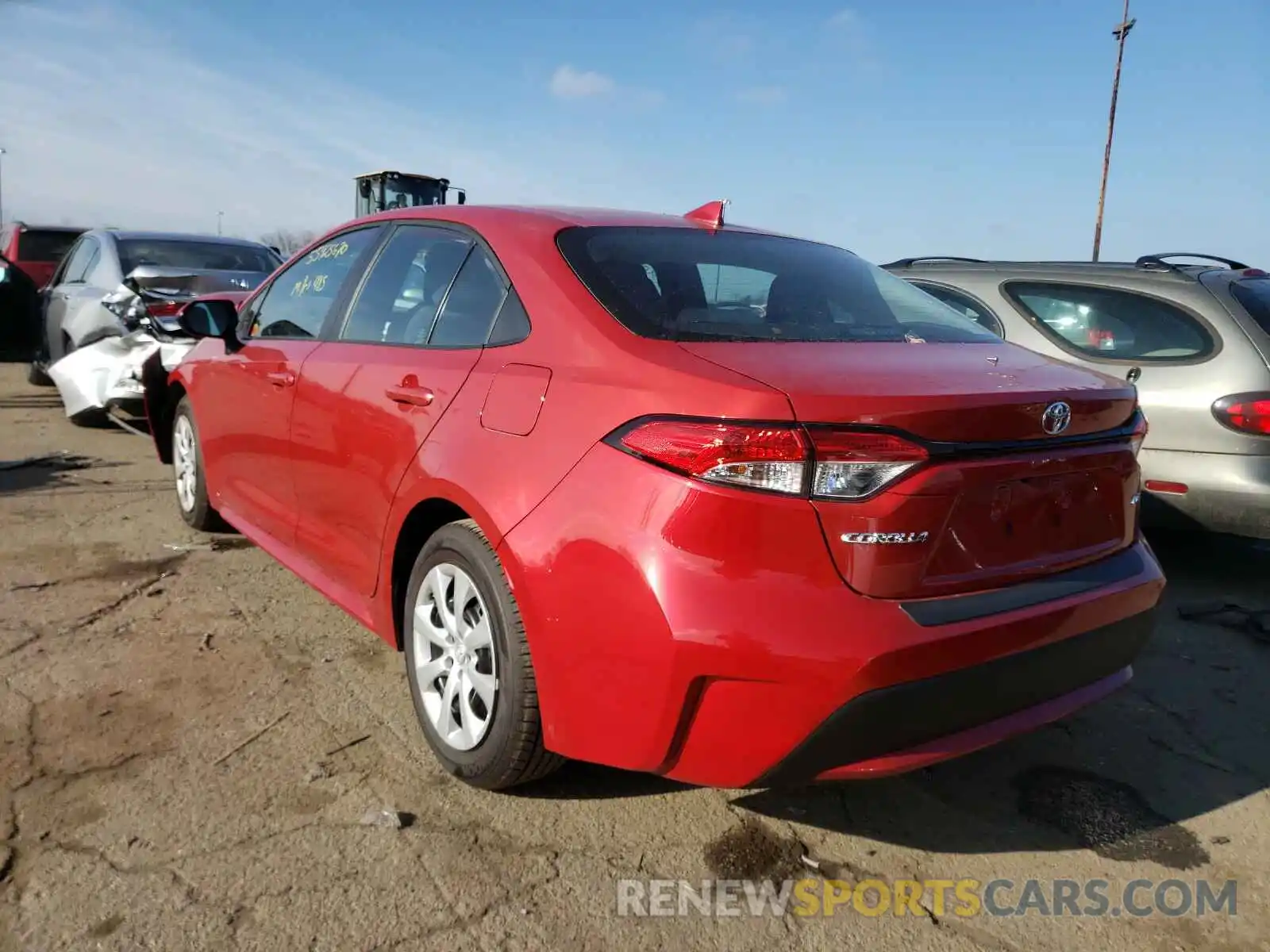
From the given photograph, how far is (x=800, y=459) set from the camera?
1.86 m

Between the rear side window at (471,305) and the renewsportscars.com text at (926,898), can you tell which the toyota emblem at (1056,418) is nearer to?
the renewsportscars.com text at (926,898)

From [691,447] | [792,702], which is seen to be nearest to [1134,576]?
[792,702]

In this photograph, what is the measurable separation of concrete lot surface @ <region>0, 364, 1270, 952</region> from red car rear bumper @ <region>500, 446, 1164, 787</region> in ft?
1.20

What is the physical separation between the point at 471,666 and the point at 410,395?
794mm

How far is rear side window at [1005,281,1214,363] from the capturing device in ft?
13.9

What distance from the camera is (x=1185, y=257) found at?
499cm

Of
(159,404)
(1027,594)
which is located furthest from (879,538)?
(159,404)

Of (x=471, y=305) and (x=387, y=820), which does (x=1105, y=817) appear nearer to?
(x=387, y=820)

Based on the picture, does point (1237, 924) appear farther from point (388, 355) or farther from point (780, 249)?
point (388, 355)

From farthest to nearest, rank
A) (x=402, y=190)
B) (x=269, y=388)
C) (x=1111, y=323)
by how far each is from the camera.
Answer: (x=402, y=190)
(x=1111, y=323)
(x=269, y=388)

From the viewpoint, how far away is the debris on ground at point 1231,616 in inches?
153

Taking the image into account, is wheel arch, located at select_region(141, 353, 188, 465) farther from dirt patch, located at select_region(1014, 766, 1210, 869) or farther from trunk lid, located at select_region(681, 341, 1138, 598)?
dirt patch, located at select_region(1014, 766, 1210, 869)

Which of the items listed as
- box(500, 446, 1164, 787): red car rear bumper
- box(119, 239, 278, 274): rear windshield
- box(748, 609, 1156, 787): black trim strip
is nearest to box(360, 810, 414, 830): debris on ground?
box(500, 446, 1164, 787): red car rear bumper

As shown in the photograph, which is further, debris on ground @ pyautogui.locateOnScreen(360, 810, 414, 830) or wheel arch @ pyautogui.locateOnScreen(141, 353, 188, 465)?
wheel arch @ pyautogui.locateOnScreen(141, 353, 188, 465)
